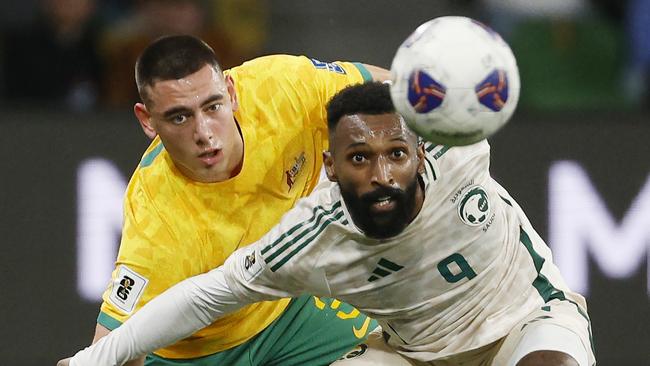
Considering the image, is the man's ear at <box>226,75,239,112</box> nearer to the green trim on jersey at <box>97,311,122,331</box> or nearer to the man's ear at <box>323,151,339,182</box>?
the man's ear at <box>323,151,339,182</box>

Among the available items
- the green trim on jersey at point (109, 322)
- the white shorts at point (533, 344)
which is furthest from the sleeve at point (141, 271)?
the white shorts at point (533, 344)

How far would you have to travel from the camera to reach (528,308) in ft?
18.3

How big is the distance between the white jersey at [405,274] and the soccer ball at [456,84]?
0.54 m

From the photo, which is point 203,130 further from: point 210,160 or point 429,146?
point 429,146

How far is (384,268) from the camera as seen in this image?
5.50 metres

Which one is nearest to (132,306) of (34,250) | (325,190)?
(325,190)

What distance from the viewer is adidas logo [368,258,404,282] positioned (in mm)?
5480

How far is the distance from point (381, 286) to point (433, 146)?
0.56m

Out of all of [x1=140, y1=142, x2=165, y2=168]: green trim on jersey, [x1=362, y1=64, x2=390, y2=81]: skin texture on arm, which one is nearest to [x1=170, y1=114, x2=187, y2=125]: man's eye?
[x1=140, y1=142, x2=165, y2=168]: green trim on jersey

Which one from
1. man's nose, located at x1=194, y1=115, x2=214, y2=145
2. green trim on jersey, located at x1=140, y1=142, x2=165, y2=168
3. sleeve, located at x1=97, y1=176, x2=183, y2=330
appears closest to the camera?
man's nose, located at x1=194, y1=115, x2=214, y2=145

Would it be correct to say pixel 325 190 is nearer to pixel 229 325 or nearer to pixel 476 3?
pixel 229 325

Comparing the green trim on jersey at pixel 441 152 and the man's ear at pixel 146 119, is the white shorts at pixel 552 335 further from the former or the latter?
the man's ear at pixel 146 119

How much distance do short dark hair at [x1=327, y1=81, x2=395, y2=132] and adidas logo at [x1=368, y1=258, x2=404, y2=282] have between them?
1.74 feet

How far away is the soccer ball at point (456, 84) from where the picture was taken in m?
4.87
